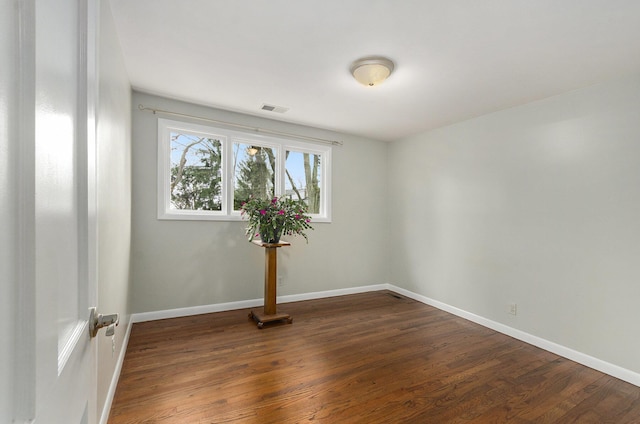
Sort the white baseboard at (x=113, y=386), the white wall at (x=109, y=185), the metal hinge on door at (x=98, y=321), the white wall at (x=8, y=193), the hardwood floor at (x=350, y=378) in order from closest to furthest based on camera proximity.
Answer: the white wall at (x=8, y=193) < the metal hinge on door at (x=98, y=321) < the white wall at (x=109, y=185) < the white baseboard at (x=113, y=386) < the hardwood floor at (x=350, y=378)

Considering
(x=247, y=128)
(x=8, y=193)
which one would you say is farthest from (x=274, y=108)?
(x=8, y=193)

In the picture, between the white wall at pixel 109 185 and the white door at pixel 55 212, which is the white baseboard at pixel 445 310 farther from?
the white door at pixel 55 212

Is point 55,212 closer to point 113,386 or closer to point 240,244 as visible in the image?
point 113,386

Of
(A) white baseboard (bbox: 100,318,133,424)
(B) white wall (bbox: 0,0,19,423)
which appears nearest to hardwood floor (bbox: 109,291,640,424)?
(A) white baseboard (bbox: 100,318,133,424)

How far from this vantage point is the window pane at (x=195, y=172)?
356cm

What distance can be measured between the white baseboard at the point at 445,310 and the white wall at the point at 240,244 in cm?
7

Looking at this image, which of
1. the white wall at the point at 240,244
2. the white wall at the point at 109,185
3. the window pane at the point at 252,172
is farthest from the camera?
the window pane at the point at 252,172

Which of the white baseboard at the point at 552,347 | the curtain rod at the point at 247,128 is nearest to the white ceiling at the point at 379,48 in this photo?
the curtain rod at the point at 247,128

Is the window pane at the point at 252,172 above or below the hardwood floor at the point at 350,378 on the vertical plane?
above

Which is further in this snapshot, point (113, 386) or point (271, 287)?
point (271, 287)

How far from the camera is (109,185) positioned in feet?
6.15

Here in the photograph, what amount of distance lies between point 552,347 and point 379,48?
122 inches

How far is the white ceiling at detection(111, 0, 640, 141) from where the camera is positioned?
6.05 feet

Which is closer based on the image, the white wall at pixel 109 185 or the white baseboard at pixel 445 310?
the white wall at pixel 109 185
